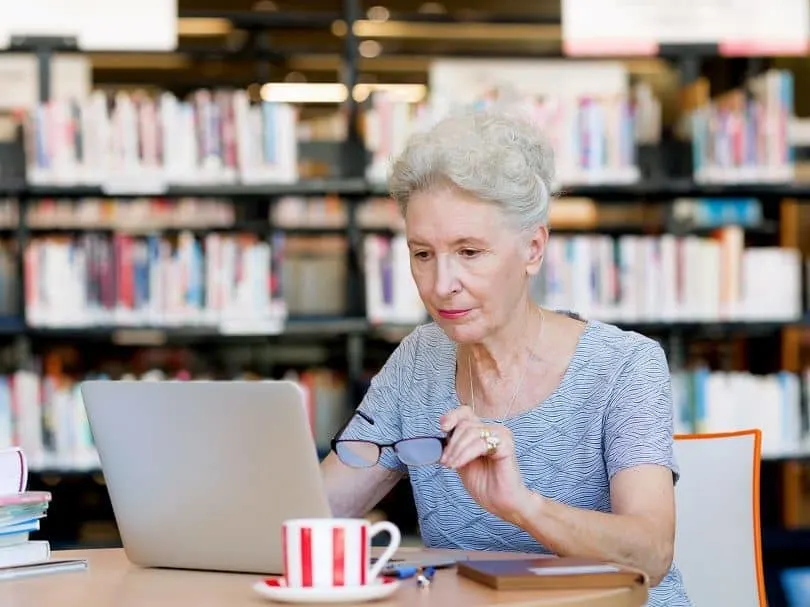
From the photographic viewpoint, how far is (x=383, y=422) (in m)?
2.15

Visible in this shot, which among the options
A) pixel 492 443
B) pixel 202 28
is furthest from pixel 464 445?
pixel 202 28

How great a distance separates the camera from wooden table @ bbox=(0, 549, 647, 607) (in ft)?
4.65

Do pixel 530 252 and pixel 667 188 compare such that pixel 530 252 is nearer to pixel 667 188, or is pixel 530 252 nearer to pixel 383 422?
pixel 383 422

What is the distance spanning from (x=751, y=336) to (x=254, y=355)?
2126 mm

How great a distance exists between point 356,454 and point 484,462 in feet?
1.13

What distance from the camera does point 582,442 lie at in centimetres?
195

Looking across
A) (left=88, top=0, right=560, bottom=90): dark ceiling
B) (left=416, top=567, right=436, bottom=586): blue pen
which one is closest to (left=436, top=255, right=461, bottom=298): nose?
Answer: (left=416, top=567, right=436, bottom=586): blue pen

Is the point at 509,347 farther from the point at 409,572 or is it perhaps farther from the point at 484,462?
the point at 409,572

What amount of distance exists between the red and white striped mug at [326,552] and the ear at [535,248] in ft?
2.22

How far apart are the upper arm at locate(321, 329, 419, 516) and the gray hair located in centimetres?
32

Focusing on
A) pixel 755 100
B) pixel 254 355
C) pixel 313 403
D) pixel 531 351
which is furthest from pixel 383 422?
pixel 254 355

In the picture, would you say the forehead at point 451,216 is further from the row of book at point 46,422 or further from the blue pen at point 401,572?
the row of book at point 46,422

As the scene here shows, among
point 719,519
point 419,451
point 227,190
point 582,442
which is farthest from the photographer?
point 227,190

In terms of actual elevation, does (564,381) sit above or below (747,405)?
above
